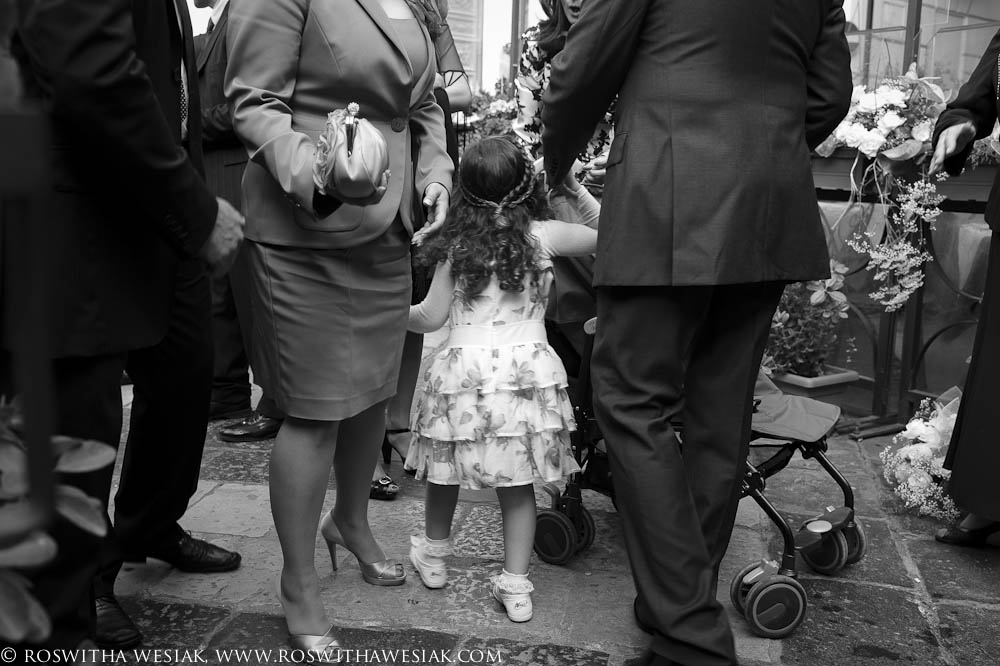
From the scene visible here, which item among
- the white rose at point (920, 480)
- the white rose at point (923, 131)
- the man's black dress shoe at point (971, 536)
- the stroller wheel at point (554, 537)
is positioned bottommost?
the man's black dress shoe at point (971, 536)

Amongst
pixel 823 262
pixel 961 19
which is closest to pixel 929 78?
pixel 961 19

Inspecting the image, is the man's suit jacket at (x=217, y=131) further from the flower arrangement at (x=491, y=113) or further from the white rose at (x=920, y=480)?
the white rose at (x=920, y=480)

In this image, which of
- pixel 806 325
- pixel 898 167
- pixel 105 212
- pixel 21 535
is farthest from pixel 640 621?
pixel 898 167

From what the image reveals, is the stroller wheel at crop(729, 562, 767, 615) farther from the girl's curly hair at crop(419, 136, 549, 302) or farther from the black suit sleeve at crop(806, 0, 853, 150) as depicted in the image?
the black suit sleeve at crop(806, 0, 853, 150)

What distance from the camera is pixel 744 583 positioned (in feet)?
9.37

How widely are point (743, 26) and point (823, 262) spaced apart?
0.63m

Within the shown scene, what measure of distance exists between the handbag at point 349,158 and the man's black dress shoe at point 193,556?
50.6 inches

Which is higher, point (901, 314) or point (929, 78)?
point (929, 78)

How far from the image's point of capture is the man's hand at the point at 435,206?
9.30ft

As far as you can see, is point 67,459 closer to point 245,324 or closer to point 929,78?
point 245,324

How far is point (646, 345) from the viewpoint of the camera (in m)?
2.50

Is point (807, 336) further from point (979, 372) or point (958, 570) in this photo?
point (958, 570)

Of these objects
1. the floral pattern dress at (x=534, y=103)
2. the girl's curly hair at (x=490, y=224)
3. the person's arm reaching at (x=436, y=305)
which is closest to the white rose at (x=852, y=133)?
the floral pattern dress at (x=534, y=103)

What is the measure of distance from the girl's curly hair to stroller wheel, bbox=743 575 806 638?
1026mm
